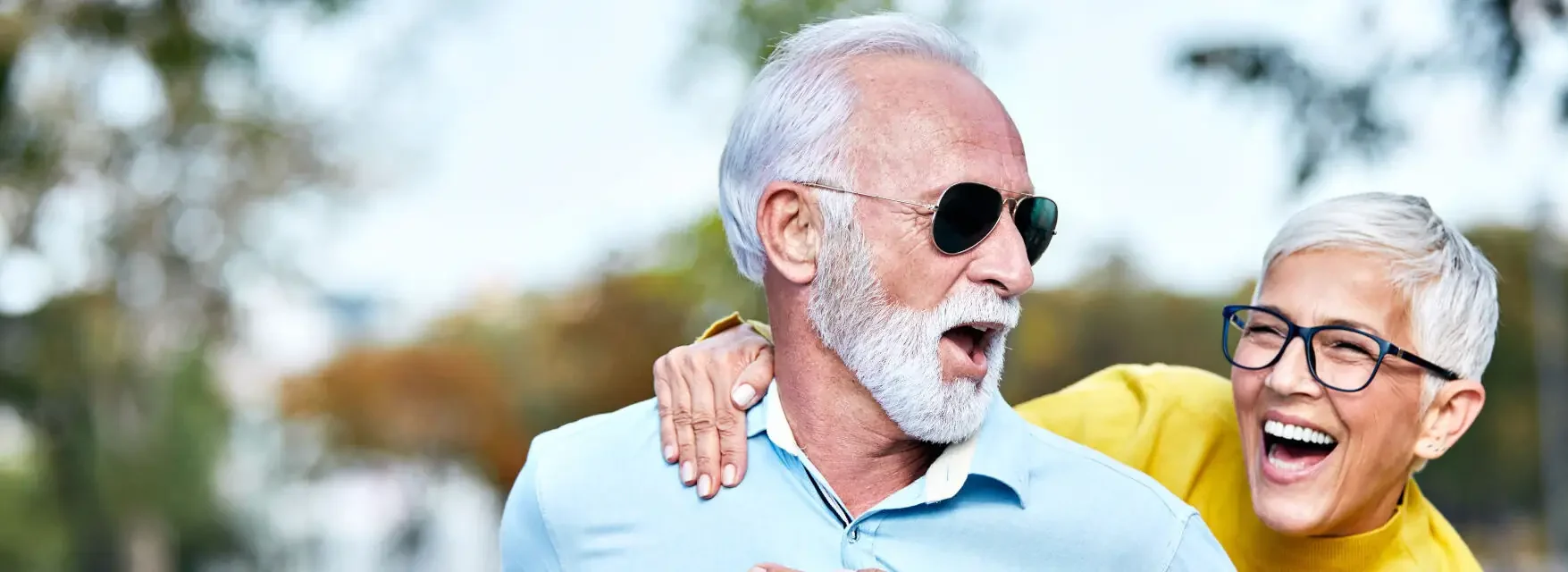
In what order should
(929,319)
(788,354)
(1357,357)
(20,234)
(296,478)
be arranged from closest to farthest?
1. (929,319)
2. (788,354)
3. (1357,357)
4. (20,234)
5. (296,478)

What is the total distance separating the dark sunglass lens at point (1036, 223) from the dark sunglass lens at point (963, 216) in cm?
7

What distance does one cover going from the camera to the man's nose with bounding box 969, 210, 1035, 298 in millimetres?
2248

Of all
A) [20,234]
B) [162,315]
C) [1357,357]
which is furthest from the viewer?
[162,315]

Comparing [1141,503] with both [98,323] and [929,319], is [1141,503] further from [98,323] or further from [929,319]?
[98,323]

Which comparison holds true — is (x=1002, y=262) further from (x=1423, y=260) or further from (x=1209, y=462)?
(x=1209, y=462)

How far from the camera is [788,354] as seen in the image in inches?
97.3

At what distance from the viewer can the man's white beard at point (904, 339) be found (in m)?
2.26

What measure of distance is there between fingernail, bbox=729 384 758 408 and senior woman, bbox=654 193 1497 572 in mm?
82

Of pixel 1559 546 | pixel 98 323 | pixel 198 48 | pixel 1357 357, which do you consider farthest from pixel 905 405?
pixel 1559 546

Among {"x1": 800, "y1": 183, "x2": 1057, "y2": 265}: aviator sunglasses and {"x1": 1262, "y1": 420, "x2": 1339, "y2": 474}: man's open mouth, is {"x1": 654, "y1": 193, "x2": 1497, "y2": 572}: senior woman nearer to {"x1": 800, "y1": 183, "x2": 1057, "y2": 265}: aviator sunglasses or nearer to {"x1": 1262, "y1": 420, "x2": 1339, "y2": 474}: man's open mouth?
{"x1": 1262, "y1": 420, "x2": 1339, "y2": 474}: man's open mouth

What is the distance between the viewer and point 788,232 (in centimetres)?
238

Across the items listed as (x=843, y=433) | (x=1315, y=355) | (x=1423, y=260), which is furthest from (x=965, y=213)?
(x=1423, y=260)

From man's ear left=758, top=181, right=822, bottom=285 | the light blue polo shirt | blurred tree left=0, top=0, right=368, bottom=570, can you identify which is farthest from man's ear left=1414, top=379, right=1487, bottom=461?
blurred tree left=0, top=0, right=368, bottom=570

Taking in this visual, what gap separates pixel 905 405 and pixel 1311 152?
9.64 feet
